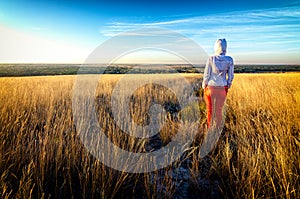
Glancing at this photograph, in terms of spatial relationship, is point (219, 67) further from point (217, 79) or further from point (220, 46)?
point (220, 46)

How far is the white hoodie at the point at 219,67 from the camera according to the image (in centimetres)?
374

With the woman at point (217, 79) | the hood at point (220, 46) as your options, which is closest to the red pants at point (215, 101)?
the woman at point (217, 79)

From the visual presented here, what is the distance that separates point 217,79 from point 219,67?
0.71 ft

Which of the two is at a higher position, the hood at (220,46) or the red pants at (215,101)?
the hood at (220,46)

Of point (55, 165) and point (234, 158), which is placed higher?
point (55, 165)

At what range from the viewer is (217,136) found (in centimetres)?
332

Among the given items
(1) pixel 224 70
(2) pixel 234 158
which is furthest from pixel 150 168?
(1) pixel 224 70

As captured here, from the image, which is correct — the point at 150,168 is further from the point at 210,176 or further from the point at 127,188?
the point at 210,176

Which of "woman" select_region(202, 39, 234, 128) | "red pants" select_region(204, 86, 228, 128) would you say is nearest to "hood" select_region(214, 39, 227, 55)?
"woman" select_region(202, 39, 234, 128)

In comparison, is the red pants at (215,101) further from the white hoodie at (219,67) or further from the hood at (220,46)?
the hood at (220,46)

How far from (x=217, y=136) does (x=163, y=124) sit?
984 mm

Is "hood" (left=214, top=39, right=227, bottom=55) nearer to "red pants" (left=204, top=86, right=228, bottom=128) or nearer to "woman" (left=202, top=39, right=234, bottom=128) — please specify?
"woman" (left=202, top=39, right=234, bottom=128)

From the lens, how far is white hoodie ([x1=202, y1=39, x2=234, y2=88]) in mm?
3738

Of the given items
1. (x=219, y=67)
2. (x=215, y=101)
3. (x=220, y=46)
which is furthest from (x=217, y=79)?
(x=220, y=46)
